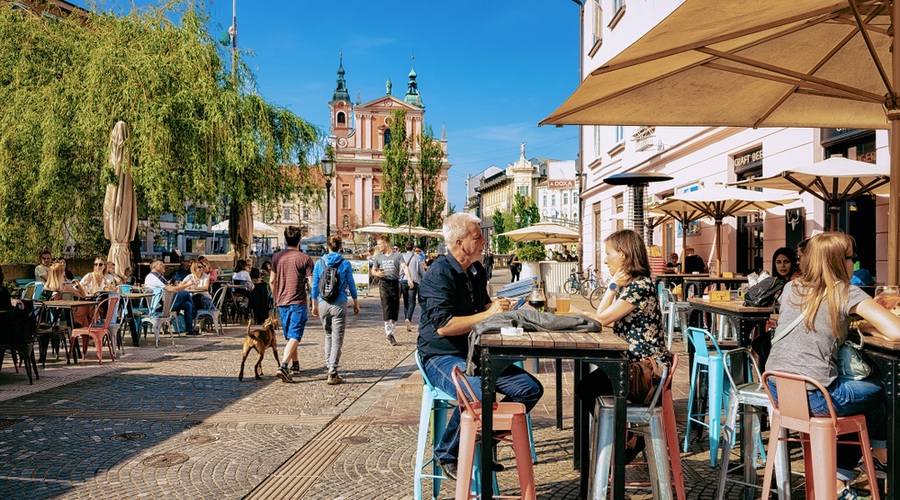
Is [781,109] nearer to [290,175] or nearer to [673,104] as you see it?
[673,104]

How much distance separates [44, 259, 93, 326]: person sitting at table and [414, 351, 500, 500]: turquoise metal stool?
7951 mm

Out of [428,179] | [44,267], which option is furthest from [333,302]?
[428,179]

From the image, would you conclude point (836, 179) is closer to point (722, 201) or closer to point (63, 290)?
point (722, 201)

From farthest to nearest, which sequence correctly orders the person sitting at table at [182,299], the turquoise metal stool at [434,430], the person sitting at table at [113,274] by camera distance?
the person sitting at table at [113,274] → the person sitting at table at [182,299] → the turquoise metal stool at [434,430]

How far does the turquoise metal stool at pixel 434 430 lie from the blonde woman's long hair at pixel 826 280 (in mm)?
1884

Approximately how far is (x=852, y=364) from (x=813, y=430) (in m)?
0.54

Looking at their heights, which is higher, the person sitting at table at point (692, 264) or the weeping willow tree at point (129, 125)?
the weeping willow tree at point (129, 125)

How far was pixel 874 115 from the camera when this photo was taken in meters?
6.90

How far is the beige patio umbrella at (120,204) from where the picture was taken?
14.6m

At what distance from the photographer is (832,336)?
3.70 m

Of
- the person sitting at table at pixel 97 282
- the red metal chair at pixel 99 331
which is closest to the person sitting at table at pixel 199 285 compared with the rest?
the person sitting at table at pixel 97 282

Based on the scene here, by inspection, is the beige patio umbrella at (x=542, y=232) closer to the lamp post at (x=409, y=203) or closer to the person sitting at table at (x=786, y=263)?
the lamp post at (x=409, y=203)

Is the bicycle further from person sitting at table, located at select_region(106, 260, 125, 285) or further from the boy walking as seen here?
the boy walking

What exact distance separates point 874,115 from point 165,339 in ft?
36.5
